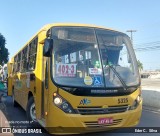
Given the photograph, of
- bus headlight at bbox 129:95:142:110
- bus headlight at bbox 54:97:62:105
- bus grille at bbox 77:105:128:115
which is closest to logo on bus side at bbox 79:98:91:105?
bus grille at bbox 77:105:128:115

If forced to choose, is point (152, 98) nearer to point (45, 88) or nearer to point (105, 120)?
point (105, 120)

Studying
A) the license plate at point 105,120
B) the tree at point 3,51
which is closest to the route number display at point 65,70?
the license plate at point 105,120

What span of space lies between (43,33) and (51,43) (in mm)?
997

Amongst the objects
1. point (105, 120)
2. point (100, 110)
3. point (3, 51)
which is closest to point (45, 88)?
point (100, 110)

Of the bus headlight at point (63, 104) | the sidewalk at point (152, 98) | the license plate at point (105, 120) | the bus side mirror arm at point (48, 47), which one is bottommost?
the sidewalk at point (152, 98)

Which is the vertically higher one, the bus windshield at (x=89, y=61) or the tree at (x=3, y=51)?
the tree at (x=3, y=51)

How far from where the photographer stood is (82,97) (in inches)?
255

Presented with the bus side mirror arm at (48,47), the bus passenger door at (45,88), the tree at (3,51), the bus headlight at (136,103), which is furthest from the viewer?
the tree at (3,51)

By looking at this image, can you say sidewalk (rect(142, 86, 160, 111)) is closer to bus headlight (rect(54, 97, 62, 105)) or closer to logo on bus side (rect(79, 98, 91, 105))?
logo on bus side (rect(79, 98, 91, 105))

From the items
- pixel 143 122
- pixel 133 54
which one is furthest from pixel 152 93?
pixel 133 54

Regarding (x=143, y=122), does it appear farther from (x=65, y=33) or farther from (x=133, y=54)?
(x=65, y=33)

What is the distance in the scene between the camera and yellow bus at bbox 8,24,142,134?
6.47 meters

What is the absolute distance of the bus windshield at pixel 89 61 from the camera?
21.9 ft

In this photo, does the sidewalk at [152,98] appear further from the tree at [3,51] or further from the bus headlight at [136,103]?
the tree at [3,51]
